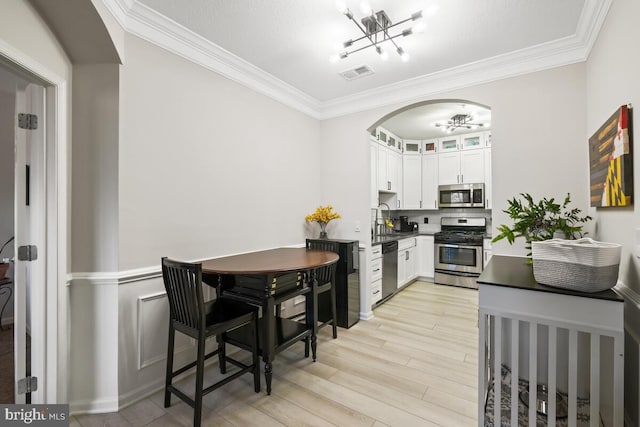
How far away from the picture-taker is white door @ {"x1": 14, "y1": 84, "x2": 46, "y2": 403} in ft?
5.81

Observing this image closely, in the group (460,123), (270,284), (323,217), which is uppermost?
(460,123)

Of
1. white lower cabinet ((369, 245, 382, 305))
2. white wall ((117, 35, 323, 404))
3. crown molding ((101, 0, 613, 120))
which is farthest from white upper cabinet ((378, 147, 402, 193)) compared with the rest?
white wall ((117, 35, 323, 404))

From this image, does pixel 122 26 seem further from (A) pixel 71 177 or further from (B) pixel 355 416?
(B) pixel 355 416

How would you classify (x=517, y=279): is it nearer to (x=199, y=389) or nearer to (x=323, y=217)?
(x=199, y=389)

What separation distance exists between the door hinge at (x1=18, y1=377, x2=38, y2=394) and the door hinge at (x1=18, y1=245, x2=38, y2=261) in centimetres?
75

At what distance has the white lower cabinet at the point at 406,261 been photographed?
15.6 feet

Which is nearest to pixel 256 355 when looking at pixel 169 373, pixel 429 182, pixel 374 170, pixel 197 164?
pixel 169 373

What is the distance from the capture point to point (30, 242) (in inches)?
71.0

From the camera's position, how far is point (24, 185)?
1.81 m

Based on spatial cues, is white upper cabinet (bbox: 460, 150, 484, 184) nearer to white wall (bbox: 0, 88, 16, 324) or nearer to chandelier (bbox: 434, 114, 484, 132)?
chandelier (bbox: 434, 114, 484, 132)

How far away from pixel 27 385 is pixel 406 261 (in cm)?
463

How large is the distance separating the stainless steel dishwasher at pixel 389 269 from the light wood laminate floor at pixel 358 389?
0.88 metres

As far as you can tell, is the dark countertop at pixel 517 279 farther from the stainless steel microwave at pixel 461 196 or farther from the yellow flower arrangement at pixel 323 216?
the stainless steel microwave at pixel 461 196

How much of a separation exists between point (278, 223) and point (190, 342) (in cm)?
146
